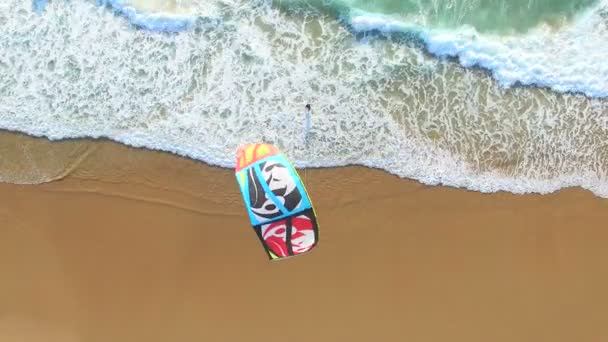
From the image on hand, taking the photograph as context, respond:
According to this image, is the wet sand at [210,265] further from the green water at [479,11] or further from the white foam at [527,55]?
the green water at [479,11]

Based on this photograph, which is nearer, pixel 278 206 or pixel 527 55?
pixel 278 206

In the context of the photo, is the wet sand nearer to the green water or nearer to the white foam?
the white foam

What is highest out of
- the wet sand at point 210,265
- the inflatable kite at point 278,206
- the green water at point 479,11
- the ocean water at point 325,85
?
the green water at point 479,11

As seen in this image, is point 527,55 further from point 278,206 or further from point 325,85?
point 278,206

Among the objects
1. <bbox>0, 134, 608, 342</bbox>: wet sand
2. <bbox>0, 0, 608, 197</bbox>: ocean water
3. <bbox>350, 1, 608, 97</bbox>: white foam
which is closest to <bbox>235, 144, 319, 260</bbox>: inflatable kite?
<bbox>0, 134, 608, 342</bbox>: wet sand

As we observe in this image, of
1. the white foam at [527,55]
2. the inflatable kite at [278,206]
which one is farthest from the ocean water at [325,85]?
the inflatable kite at [278,206]

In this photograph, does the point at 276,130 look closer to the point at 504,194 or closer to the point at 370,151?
the point at 370,151

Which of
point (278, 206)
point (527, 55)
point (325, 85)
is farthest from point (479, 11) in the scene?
point (278, 206)
